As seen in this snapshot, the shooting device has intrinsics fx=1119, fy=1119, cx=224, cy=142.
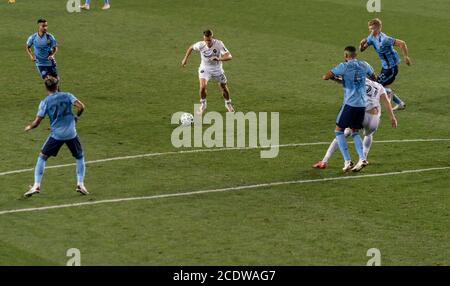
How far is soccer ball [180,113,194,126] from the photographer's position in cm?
3081

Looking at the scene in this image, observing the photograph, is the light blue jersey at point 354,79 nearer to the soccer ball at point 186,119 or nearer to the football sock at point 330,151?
the football sock at point 330,151

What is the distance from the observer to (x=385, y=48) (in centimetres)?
3278

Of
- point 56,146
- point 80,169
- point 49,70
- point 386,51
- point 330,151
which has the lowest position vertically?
point 80,169

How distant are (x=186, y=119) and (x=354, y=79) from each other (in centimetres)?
663

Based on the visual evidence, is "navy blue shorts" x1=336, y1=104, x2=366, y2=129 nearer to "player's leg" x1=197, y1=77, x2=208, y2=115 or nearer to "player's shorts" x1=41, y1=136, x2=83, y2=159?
"player's shorts" x1=41, y1=136, x2=83, y2=159

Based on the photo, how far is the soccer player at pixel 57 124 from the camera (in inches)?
929

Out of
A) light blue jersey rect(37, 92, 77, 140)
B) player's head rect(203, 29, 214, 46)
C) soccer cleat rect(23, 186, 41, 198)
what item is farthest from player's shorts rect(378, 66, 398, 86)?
soccer cleat rect(23, 186, 41, 198)

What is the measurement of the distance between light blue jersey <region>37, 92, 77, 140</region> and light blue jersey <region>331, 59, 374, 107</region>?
614 centimetres

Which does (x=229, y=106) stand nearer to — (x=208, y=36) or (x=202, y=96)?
(x=202, y=96)

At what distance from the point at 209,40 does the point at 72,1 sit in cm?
1714

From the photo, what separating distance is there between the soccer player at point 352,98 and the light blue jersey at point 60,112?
6066mm

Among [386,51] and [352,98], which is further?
[386,51]

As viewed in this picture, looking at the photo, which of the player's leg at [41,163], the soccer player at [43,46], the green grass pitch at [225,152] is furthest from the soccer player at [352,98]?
the soccer player at [43,46]

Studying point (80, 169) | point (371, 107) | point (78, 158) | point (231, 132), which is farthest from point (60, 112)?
point (231, 132)
